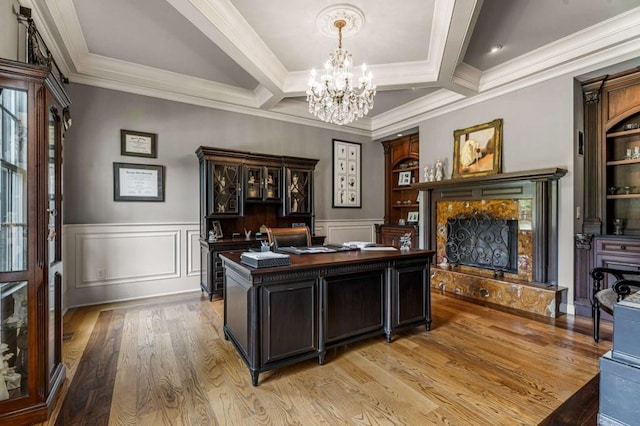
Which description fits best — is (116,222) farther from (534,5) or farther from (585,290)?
(585,290)

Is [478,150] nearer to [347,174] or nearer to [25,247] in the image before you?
[347,174]

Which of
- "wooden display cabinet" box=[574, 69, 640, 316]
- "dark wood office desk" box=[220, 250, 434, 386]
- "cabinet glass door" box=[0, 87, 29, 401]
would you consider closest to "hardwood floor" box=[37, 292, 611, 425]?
"dark wood office desk" box=[220, 250, 434, 386]

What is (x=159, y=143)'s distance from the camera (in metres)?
4.19

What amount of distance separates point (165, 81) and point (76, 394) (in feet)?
12.0

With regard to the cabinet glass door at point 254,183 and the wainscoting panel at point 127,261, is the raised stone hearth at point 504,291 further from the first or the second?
the wainscoting panel at point 127,261

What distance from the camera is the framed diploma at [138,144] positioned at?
3.96 meters

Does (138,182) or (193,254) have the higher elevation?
(138,182)

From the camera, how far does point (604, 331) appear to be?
2967mm

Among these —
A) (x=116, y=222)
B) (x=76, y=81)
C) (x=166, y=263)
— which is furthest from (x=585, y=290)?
(x=76, y=81)

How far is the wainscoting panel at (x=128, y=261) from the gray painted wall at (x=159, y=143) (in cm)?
16

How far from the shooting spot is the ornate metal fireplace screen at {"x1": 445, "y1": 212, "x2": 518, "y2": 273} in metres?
4.01

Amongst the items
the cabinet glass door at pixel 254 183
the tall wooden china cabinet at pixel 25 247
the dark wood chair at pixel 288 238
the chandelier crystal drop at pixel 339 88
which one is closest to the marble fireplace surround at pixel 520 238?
the chandelier crystal drop at pixel 339 88

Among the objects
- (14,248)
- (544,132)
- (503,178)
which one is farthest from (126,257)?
(544,132)

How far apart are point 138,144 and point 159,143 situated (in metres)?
0.25
